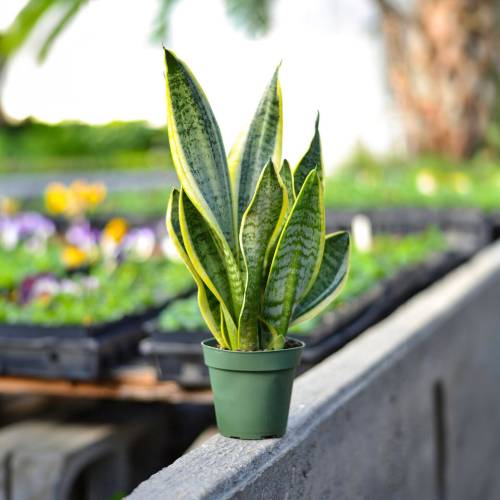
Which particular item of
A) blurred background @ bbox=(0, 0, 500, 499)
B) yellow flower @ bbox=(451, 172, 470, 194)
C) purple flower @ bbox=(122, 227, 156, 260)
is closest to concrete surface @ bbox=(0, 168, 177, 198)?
blurred background @ bbox=(0, 0, 500, 499)

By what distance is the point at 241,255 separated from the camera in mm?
1683

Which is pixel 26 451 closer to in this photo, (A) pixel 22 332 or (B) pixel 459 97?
(A) pixel 22 332

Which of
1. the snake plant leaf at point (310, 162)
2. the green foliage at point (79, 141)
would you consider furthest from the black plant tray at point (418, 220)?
the green foliage at point (79, 141)

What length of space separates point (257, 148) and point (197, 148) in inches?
7.2

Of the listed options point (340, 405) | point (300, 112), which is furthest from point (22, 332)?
point (300, 112)

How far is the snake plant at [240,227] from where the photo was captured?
159 cm

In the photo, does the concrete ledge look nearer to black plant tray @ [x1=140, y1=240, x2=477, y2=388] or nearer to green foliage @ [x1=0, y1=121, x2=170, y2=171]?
black plant tray @ [x1=140, y1=240, x2=477, y2=388]

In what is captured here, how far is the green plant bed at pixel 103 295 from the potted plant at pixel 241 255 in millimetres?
1298

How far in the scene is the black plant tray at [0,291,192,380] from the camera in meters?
2.80

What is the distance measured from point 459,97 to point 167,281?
5767 mm

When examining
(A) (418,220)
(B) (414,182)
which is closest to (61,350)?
(A) (418,220)

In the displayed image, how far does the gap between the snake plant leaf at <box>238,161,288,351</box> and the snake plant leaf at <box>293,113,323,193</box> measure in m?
0.19

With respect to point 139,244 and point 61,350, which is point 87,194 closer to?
point 139,244

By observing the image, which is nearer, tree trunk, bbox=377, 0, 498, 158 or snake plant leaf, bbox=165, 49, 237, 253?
snake plant leaf, bbox=165, 49, 237, 253
